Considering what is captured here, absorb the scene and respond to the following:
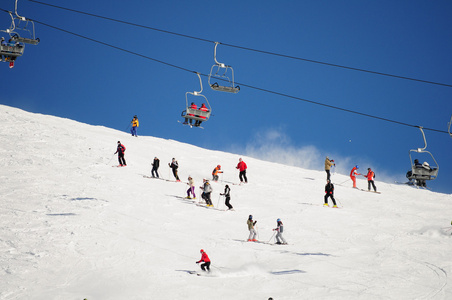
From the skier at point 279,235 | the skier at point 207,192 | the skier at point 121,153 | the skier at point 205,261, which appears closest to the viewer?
the skier at point 205,261

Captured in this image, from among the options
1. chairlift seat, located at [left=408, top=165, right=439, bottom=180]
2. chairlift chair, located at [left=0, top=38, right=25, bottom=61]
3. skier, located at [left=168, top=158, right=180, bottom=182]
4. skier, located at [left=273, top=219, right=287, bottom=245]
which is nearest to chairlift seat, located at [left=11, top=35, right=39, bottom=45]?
chairlift chair, located at [left=0, top=38, right=25, bottom=61]

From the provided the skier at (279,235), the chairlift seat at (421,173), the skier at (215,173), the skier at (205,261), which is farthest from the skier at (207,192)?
the chairlift seat at (421,173)

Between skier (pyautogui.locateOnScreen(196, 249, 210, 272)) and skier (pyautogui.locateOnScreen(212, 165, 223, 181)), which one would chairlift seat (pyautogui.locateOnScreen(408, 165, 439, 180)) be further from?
skier (pyautogui.locateOnScreen(196, 249, 210, 272))

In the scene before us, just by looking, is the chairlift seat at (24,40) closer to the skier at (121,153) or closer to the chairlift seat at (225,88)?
the skier at (121,153)

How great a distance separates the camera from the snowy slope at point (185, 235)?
14062 millimetres

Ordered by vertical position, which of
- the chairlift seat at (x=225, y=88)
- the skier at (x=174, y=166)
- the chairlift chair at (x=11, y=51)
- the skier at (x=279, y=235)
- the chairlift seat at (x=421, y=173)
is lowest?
the skier at (x=279, y=235)

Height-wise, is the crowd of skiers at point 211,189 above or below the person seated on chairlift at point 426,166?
below

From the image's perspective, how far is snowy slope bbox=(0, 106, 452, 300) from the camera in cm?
Answer: 1406

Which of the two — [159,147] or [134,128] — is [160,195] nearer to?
[159,147]

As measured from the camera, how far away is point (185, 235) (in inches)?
742

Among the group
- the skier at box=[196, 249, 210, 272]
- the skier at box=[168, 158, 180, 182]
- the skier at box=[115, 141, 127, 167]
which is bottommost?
the skier at box=[196, 249, 210, 272]

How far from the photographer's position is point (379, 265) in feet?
52.9

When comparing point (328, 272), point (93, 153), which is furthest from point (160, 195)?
point (328, 272)

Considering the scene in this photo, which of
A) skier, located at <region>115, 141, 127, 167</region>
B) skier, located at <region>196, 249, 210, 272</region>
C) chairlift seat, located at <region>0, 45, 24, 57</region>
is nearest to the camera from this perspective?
skier, located at <region>196, 249, 210, 272</region>
